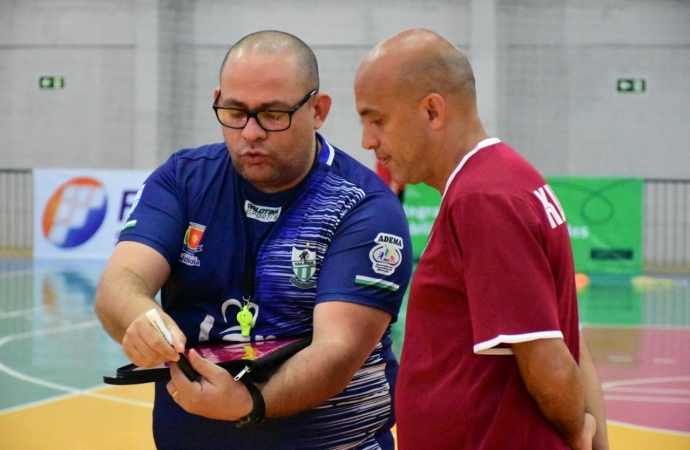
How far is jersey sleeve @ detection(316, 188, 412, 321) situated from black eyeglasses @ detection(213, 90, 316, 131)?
1.10 feet

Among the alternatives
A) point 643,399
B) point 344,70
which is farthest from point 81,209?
point 643,399

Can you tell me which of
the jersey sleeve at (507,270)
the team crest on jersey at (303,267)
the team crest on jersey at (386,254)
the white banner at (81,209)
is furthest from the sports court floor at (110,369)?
the jersey sleeve at (507,270)

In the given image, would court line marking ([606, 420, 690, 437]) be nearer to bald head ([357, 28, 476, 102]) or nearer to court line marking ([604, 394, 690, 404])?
court line marking ([604, 394, 690, 404])

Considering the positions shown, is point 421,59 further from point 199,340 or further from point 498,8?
point 498,8

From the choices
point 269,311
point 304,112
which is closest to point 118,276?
point 269,311

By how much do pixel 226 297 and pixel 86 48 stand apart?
1727 cm

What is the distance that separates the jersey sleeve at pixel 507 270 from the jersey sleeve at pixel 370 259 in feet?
2.14

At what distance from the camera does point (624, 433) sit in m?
5.78

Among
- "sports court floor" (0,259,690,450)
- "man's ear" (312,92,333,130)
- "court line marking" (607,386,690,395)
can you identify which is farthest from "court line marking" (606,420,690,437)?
"man's ear" (312,92,333,130)

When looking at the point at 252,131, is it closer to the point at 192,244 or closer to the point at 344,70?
the point at 192,244

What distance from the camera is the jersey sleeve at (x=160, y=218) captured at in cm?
268

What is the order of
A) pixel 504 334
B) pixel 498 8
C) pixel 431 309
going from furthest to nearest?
pixel 498 8 → pixel 431 309 → pixel 504 334

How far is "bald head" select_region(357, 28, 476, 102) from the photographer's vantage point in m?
2.17

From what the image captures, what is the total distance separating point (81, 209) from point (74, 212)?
0.17 meters
